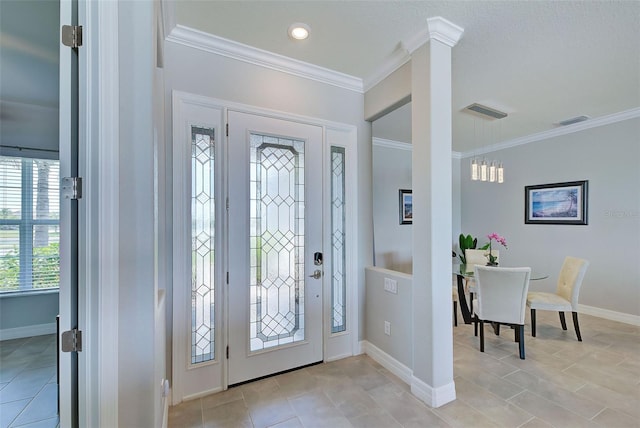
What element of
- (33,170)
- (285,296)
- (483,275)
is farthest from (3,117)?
(483,275)

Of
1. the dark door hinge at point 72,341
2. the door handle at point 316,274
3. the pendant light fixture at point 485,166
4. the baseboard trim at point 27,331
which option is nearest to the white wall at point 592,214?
the pendant light fixture at point 485,166

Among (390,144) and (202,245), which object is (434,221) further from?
(390,144)

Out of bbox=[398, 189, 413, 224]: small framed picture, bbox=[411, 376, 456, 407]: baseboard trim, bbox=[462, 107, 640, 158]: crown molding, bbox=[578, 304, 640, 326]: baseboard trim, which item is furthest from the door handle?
bbox=[462, 107, 640, 158]: crown molding

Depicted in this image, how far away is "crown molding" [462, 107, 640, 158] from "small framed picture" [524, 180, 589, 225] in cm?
78

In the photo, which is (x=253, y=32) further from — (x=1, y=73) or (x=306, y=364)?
(x=306, y=364)

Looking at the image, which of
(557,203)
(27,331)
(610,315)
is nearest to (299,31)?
(27,331)

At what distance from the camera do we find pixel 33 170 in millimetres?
2746

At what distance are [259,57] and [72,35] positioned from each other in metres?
1.45

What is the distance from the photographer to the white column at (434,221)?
1983 mm

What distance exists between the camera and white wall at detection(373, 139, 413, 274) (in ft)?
15.9

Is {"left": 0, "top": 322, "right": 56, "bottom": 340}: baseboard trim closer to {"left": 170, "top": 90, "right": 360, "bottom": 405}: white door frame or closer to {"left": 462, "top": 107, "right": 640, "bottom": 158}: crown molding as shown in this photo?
{"left": 170, "top": 90, "right": 360, "bottom": 405}: white door frame

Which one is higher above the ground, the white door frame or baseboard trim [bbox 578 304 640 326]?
the white door frame

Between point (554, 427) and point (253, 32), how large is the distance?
3.43m

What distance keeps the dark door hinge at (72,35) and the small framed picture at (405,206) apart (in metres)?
4.66
